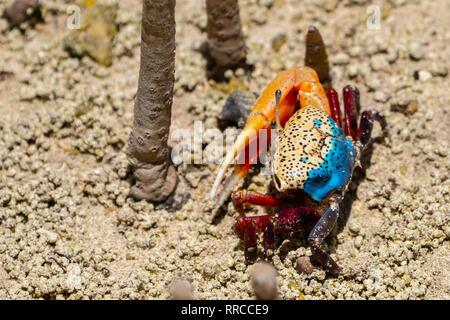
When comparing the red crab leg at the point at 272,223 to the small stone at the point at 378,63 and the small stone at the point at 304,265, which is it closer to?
the small stone at the point at 304,265

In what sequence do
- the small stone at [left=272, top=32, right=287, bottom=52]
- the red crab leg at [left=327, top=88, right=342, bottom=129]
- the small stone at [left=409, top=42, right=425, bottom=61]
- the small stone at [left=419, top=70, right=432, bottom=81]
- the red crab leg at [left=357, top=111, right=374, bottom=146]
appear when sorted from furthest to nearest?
1. the small stone at [left=272, top=32, right=287, bottom=52]
2. the small stone at [left=409, top=42, right=425, bottom=61]
3. the small stone at [left=419, top=70, right=432, bottom=81]
4. the red crab leg at [left=327, top=88, right=342, bottom=129]
5. the red crab leg at [left=357, top=111, right=374, bottom=146]

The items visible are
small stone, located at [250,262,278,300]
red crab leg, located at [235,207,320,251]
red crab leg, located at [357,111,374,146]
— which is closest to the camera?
small stone, located at [250,262,278,300]

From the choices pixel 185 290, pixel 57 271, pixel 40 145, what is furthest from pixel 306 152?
pixel 40 145

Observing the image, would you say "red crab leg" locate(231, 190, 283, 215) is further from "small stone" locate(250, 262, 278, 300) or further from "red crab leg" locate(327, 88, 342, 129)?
"small stone" locate(250, 262, 278, 300)

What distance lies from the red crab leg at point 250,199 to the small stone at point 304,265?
1.36 feet

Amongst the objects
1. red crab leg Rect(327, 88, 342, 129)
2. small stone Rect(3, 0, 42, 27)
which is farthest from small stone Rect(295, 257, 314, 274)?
small stone Rect(3, 0, 42, 27)

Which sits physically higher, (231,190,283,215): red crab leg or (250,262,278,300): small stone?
(231,190,283,215): red crab leg

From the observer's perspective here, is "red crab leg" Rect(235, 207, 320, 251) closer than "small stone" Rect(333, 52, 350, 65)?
Yes

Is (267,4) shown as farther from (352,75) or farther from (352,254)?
(352,254)

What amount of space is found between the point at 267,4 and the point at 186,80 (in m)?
1.09

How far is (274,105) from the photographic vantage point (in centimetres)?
389

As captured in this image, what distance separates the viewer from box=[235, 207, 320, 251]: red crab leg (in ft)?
11.7

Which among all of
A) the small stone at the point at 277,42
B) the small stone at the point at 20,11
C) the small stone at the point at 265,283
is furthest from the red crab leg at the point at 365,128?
the small stone at the point at 20,11

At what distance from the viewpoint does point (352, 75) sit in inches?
181
